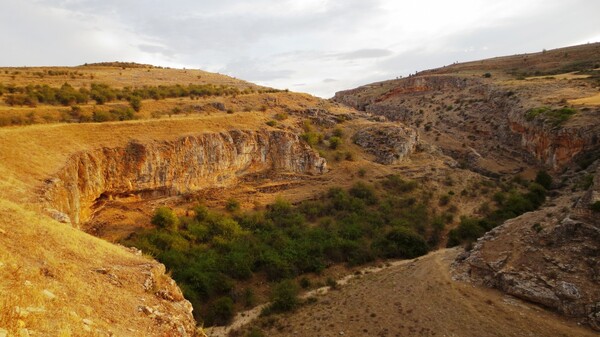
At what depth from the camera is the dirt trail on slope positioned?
587 inches

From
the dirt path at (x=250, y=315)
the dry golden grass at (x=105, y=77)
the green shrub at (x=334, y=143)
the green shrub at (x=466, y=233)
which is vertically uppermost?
the dry golden grass at (x=105, y=77)

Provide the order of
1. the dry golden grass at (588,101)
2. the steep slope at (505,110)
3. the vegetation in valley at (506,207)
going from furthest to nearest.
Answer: the dry golden grass at (588,101) < the steep slope at (505,110) < the vegetation in valley at (506,207)

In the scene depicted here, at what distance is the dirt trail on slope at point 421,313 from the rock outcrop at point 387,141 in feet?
56.1

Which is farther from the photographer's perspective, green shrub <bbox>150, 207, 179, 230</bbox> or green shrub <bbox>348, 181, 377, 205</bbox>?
green shrub <bbox>348, 181, 377, 205</bbox>

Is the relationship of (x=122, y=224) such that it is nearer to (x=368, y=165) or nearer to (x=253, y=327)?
(x=253, y=327)

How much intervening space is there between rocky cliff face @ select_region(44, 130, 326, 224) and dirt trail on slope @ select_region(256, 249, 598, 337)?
11.6 meters

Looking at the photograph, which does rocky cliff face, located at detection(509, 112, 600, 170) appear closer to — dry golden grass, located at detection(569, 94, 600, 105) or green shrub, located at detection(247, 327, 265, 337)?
dry golden grass, located at detection(569, 94, 600, 105)

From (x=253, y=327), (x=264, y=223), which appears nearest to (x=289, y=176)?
(x=264, y=223)

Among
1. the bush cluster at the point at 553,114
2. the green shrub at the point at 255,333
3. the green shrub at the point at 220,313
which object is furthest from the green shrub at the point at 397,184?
the green shrub at the point at 255,333

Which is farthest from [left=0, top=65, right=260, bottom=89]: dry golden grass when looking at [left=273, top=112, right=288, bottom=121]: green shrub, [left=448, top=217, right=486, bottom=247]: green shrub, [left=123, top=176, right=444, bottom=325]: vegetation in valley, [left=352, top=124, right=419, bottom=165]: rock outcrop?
[left=448, top=217, right=486, bottom=247]: green shrub

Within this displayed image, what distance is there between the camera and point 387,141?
125 feet

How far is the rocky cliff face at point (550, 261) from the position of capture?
→ 597 inches

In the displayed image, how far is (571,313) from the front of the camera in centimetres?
1480

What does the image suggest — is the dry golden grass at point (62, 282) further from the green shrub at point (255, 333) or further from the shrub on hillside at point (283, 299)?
the shrub on hillside at point (283, 299)
